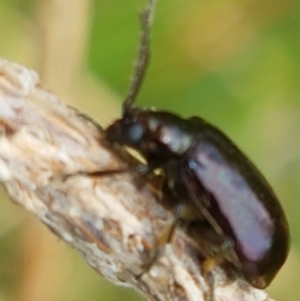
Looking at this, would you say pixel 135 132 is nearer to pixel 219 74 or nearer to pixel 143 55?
pixel 143 55

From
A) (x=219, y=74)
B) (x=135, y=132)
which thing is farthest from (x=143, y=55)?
(x=219, y=74)

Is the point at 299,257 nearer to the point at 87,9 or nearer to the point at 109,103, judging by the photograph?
the point at 109,103

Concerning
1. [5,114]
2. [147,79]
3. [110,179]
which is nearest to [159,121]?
[110,179]

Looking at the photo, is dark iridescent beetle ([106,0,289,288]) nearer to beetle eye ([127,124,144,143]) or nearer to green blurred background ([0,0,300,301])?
beetle eye ([127,124,144,143])

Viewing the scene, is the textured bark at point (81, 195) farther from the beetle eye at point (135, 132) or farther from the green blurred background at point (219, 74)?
the green blurred background at point (219, 74)

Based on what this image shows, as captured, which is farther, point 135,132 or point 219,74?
point 219,74

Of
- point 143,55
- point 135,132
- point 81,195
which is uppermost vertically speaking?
point 143,55

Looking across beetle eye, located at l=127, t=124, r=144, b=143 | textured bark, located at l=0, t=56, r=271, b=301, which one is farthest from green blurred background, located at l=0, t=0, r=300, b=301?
textured bark, located at l=0, t=56, r=271, b=301
